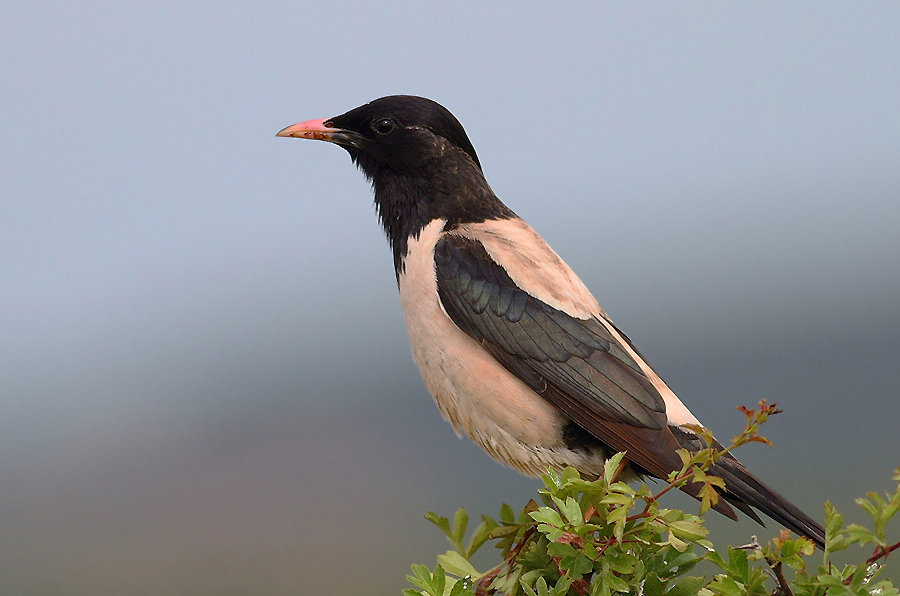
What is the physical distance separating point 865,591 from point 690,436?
0.94 meters

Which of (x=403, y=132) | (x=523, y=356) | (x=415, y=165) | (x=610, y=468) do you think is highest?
(x=403, y=132)

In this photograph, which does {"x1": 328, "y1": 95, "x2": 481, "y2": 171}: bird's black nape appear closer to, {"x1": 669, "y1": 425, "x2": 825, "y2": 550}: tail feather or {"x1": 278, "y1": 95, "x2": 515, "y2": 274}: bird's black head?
{"x1": 278, "y1": 95, "x2": 515, "y2": 274}: bird's black head

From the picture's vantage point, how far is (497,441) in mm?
2734

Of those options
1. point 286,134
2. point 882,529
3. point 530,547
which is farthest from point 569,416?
point 286,134

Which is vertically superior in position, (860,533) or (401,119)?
(401,119)

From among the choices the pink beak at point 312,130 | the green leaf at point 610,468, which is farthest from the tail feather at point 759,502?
the pink beak at point 312,130

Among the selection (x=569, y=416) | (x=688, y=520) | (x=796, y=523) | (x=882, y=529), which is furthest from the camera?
(x=569, y=416)

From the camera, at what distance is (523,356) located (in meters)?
2.71

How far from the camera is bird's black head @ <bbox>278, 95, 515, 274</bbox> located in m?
3.10

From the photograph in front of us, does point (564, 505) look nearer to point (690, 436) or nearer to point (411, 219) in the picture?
point (690, 436)

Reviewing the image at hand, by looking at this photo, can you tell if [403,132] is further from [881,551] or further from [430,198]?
[881,551]

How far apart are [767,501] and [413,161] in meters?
1.61

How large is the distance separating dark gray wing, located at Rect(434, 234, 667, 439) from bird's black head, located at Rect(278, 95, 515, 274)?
0.25m

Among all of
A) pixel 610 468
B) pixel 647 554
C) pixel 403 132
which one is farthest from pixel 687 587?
pixel 403 132
